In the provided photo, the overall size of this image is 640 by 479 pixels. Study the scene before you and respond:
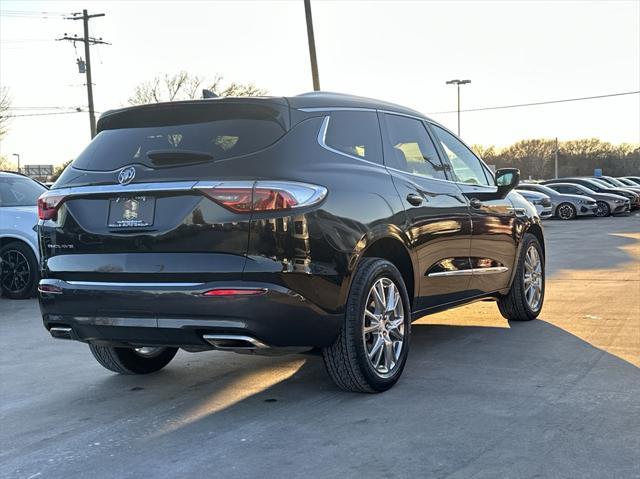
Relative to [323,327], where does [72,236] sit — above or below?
above

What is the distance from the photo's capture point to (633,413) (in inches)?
156

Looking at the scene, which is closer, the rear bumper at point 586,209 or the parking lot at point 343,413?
the parking lot at point 343,413

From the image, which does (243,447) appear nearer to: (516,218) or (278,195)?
(278,195)

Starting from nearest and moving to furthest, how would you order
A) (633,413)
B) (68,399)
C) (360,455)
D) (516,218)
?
(360,455) < (633,413) < (68,399) < (516,218)

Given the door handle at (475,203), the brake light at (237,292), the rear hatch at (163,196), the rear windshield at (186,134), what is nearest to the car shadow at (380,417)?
the brake light at (237,292)

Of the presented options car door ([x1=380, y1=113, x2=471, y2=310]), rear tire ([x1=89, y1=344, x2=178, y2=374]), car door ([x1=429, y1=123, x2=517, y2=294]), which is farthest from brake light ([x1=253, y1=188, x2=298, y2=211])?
car door ([x1=429, y1=123, x2=517, y2=294])

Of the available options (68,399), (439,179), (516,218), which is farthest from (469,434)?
(516,218)

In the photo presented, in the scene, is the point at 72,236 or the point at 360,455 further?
the point at 72,236

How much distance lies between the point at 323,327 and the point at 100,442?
1.31m

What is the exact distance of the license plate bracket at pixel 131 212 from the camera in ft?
12.9

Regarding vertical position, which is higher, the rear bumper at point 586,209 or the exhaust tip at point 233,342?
the exhaust tip at point 233,342

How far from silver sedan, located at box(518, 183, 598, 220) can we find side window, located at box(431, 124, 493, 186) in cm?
2300

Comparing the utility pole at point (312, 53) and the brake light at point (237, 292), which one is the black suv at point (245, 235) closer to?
the brake light at point (237, 292)

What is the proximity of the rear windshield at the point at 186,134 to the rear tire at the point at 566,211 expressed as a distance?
87.1ft
